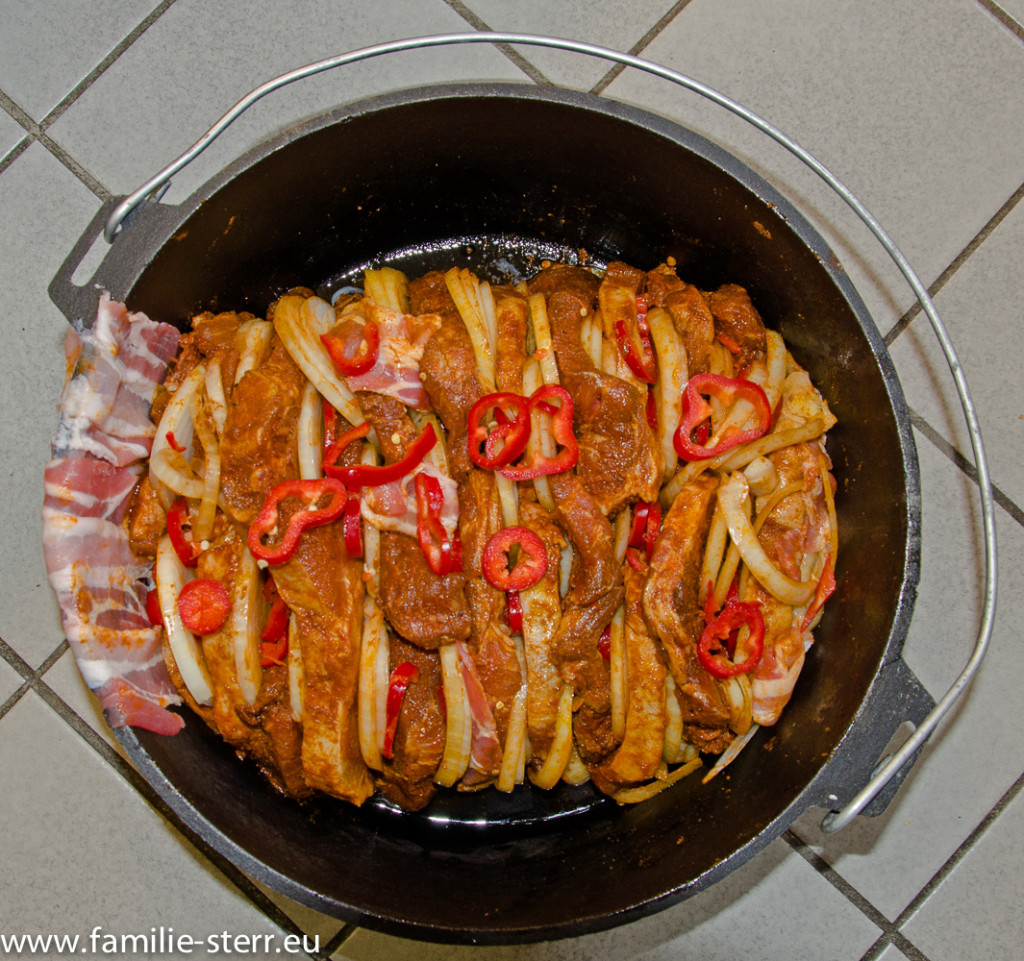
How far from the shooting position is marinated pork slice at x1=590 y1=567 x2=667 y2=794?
1966mm

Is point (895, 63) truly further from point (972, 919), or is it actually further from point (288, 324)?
point (972, 919)

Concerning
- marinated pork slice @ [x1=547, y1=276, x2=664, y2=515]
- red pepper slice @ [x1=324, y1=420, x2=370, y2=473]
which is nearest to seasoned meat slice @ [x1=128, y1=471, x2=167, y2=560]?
red pepper slice @ [x1=324, y1=420, x2=370, y2=473]

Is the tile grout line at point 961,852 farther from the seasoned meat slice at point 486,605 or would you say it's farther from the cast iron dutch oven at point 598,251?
the seasoned meat slice at point 486,605

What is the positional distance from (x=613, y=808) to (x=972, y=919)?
1.23 m

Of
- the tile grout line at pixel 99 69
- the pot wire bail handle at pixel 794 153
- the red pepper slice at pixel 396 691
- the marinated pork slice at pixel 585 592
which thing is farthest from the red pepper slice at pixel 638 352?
the tile grout line at pixel 99 69

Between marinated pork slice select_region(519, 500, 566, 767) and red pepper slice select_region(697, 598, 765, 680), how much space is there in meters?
0.36

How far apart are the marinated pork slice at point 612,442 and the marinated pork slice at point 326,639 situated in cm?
63

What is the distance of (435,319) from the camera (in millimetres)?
2047

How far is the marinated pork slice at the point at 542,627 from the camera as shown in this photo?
193 cm

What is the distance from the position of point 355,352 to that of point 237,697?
892 mm

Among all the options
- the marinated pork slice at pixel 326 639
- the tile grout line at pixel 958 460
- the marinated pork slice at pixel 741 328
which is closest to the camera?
the marinated pork slice at pixel 326 639

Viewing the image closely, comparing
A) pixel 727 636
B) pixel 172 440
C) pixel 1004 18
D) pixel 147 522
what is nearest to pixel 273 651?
pixel 147 522

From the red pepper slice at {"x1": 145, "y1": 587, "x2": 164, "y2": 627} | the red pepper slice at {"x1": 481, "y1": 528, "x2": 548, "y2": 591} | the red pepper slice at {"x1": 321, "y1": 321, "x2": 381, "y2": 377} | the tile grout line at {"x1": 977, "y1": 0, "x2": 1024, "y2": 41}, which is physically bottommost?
the red pepper slice at {"x1": 145, "y1": 587, "x2": 164, "y2": 627}

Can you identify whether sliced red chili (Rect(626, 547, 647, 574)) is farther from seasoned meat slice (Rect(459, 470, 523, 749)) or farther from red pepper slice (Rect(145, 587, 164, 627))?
red pepper slice (Rect(145, 587, 164, 627))
